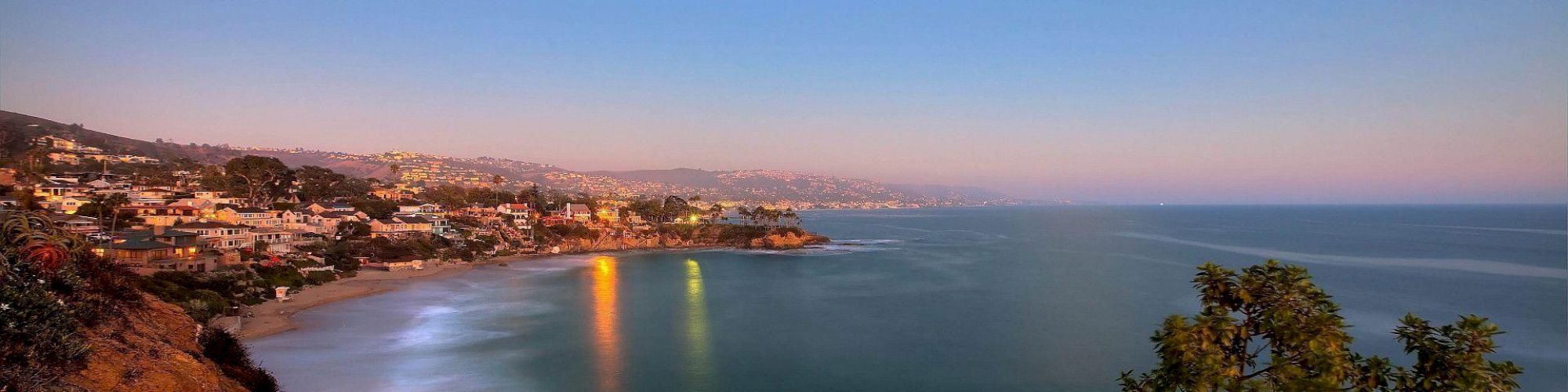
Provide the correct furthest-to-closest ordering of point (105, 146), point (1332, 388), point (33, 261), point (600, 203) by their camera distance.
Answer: point (105, 146) → point (600, 203) → point (33, 261) → point (1332, 388)

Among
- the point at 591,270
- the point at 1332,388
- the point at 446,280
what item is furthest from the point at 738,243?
the point at 1332,388

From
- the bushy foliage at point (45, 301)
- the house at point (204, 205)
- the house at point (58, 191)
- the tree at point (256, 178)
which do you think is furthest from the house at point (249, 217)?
the bushy foliage at point (45, 301)

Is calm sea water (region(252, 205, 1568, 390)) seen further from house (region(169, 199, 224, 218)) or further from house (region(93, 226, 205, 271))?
house (region(169, 199, 224, 218))

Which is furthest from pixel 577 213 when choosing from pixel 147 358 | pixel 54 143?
pixel 54 143

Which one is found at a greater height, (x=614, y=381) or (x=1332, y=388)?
(x=1332, y=388)

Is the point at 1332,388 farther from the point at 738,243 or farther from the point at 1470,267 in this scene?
the point at 738,243

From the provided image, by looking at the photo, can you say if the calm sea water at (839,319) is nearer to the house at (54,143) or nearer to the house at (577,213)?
the house at (577,213)

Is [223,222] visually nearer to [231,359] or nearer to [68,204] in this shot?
[68,204]
